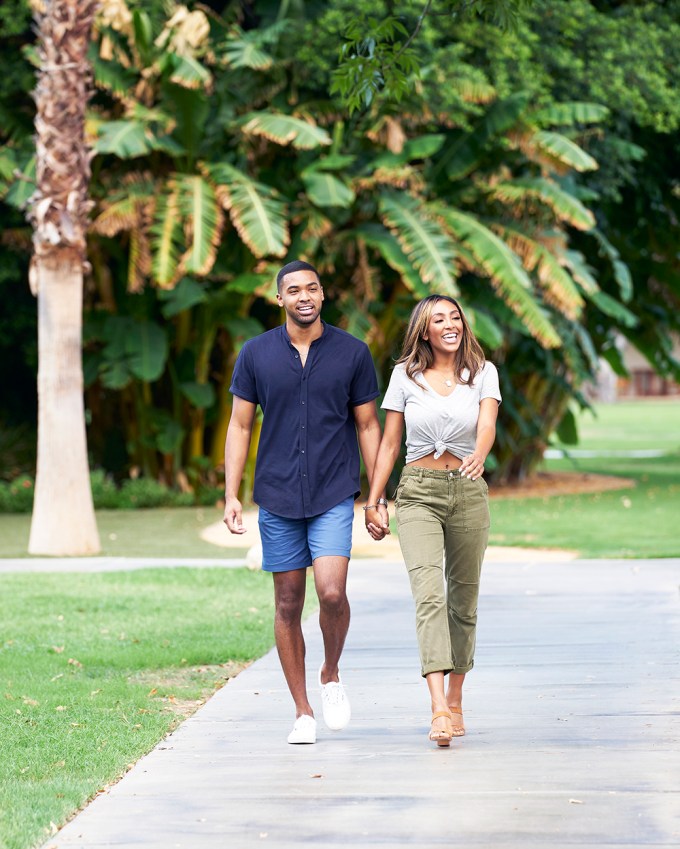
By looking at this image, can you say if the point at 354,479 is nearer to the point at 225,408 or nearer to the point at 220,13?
the point at 225,408

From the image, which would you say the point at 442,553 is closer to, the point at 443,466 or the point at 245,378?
the point at 443,466

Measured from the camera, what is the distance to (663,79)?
19.7m

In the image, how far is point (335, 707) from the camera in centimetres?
612

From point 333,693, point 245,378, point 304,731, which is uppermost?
point 245,378

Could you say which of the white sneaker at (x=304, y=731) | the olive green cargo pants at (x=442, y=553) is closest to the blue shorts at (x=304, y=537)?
the olive green cargo pants at (x=442, y=553)

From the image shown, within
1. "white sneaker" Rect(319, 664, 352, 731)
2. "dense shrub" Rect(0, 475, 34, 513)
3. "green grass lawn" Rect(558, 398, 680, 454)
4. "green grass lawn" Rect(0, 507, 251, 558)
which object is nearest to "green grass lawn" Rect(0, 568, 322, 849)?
"white sneaker" Rect(319, 664, 352, 731)

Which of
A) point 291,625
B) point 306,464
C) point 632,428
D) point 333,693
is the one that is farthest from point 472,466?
point 632,428

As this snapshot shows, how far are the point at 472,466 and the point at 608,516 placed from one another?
41.2ft

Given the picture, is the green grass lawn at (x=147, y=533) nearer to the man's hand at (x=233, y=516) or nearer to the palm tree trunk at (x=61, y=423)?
the palm tree trunk at (x=61, y=423)

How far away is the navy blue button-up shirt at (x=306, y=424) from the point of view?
605 cm

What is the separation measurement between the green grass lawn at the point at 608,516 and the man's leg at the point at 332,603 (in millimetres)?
7426

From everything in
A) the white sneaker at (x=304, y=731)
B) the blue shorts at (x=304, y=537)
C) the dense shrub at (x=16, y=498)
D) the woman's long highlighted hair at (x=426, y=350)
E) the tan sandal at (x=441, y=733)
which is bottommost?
the dense shrub at (x=16, y=498)

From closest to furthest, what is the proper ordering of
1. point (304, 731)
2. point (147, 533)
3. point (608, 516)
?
1. point (304, 731)
2. point (147, 533)
3. point (608, 516)

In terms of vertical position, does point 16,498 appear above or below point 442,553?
below
